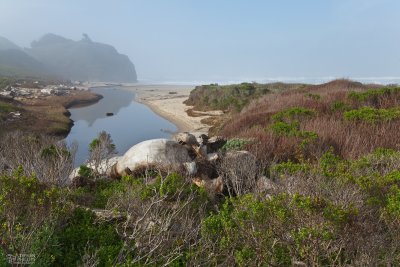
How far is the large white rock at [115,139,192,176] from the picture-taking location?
10.6 metres

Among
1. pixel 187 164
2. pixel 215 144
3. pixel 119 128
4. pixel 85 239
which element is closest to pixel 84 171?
pixel 187 164

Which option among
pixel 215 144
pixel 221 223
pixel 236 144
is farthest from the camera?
pixel 215 144

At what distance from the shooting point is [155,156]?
10.7m

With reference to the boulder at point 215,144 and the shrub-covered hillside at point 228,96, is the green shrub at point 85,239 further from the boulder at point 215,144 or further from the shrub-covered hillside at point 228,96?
the shrub-covered hillside at point 228,96

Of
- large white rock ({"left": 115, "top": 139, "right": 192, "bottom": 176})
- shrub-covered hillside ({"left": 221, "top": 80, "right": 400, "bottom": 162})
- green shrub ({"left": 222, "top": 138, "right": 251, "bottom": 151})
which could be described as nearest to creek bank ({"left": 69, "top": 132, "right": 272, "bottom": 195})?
large white rock ({"left": 115, "top": 139, "right": 192, "bottom": 176})

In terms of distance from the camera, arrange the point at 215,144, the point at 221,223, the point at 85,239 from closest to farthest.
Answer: the point at 221,223, the point at 85,239, the point at 215,144

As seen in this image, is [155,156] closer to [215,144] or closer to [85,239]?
[215,144]

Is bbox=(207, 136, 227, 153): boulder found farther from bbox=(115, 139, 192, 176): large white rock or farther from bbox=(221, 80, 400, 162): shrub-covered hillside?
bbox=(115, 139, 192, 176): large white rock

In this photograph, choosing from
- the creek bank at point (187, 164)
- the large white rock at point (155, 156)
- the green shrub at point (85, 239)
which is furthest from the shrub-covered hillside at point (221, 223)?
the large white rock at point (155, 156)

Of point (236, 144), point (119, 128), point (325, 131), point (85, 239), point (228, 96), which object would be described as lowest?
point (119, 128)

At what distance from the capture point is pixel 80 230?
620 cm

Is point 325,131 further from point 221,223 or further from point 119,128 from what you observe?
point 119,128

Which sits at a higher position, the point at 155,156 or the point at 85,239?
the point at 155,156

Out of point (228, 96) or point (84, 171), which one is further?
point (228, 96)
